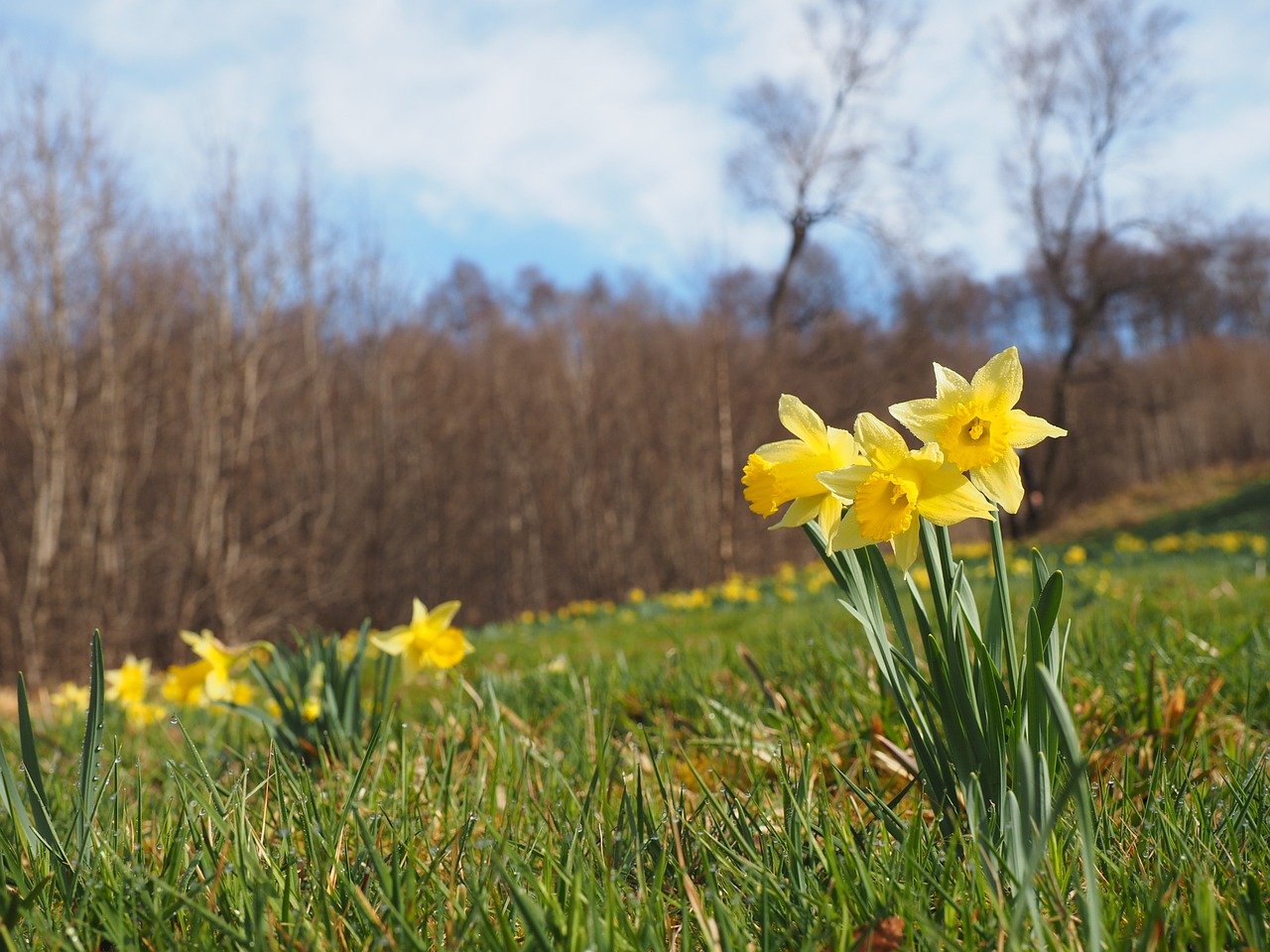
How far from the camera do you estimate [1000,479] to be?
104 centimetres

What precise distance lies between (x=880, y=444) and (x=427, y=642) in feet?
4.27

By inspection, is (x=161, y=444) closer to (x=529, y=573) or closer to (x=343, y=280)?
(x=343, y=280)

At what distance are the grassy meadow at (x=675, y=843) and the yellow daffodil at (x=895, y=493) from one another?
29cm

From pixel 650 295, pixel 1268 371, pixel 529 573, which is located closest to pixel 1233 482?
pixel 1268 371

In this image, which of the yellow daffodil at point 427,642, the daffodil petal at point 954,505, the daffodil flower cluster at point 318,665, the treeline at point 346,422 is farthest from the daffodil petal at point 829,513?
the treeline at point 346,422

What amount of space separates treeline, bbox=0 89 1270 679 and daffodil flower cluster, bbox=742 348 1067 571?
10905mm

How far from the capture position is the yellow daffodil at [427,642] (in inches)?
77.5

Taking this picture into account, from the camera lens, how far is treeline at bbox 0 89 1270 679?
33.1 feet

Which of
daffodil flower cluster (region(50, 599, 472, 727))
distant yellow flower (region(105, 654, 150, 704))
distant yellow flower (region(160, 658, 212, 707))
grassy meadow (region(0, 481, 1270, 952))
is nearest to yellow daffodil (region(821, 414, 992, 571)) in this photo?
grassy meadow (region(0, 481, 1270, 952))

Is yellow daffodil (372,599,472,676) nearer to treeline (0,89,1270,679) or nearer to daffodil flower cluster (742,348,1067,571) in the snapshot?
daffodil flower cluster (742,348,1067,571)

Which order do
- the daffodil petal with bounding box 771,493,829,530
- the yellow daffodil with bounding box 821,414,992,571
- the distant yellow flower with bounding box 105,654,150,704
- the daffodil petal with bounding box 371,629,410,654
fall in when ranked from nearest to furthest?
the yellow daffodil with bounding box 821,414,992,571, the daffodil petal with bounding box 771,493,829,530, the daffodil petal with bounding box 371,629,410,654, the distant yellow flower with bounding box 105,654,150,704

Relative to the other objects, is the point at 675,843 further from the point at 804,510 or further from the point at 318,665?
the point at 318,665

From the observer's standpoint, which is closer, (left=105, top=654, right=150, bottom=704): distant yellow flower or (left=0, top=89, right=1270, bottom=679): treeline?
(left=105, top=654, right=150, bottom=704): distant yellow flower

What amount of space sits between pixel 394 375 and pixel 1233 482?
19309 mm
